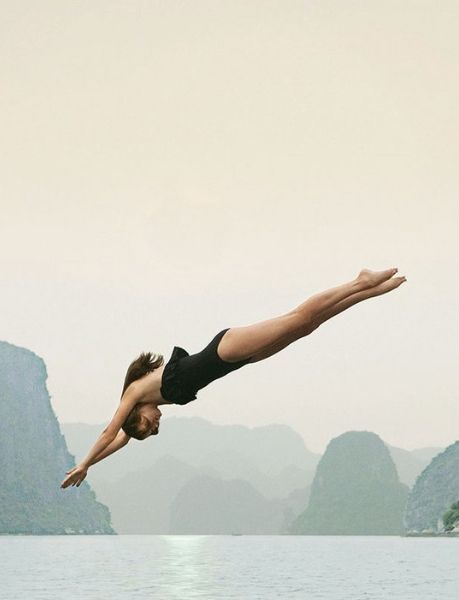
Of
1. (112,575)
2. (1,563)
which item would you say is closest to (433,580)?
(112,575)

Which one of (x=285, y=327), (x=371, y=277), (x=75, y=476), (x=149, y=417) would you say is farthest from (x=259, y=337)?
(x=75, y=476)

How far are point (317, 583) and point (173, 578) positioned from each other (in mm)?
16665

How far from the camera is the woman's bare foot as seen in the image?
12.2 meters

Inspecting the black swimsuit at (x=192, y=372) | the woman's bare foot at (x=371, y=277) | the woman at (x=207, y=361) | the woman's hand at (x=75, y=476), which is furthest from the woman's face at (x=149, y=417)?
the woman's bare foot at (x=371, y=277)

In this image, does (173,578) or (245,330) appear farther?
(173,578)

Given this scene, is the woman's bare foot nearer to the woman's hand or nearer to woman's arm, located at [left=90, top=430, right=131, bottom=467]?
woman's arm, located at [left=90, top=430, right=131, bottom=467]

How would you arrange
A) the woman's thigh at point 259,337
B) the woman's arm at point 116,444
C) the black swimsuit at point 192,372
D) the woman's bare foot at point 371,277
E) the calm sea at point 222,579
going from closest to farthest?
the woman's thigh at point 259,337 → the black swimsuit at point 192,372 → the woman's bare foot at point 371,277 → the woman's arm at point 116,444 → the calm sea at point 222,579

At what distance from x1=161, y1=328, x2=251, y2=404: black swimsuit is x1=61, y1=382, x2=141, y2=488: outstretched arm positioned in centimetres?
36

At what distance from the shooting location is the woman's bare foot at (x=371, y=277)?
12188mm

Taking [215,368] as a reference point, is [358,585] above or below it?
below

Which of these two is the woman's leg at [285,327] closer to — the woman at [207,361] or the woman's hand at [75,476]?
the woman at [207,361]

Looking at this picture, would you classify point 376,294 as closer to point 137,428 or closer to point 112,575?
point 137,428

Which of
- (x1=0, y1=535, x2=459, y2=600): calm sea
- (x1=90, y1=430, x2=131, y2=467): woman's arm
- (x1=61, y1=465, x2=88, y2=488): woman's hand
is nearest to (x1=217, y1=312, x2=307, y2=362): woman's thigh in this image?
(x1=90, y1=430, x2=131, y2=467): woman's arm

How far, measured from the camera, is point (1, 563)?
489ft
